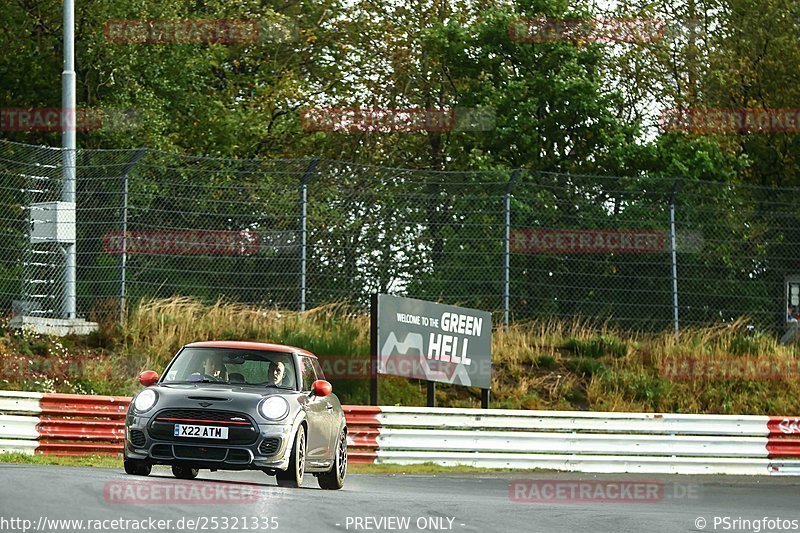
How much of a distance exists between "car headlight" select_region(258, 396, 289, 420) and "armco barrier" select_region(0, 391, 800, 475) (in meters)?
6.33

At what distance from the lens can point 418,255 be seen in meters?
25.7

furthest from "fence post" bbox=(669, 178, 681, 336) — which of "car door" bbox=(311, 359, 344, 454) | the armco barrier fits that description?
"car door" bbox=(311, 359, 344, 454)

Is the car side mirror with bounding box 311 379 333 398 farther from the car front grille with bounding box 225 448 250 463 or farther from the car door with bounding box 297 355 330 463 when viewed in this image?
the car front grille with bounding box 225 448 250 463

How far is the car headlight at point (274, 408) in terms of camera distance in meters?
13.2

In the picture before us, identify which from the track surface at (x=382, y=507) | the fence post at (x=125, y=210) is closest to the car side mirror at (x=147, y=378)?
the track surface at (x=382, y=507)

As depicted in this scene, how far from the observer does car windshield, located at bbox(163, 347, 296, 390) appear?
14023 mm

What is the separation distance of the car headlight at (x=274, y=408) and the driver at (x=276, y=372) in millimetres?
637

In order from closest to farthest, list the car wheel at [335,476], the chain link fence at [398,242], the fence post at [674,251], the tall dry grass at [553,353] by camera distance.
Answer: the car wheel at [335,476] → the chain link fence at [398,242] → the tall dry grass at [553,353] → the fence post at [674,251]

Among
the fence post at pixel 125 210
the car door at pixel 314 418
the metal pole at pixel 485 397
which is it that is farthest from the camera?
the metal pole at pixel 485 397

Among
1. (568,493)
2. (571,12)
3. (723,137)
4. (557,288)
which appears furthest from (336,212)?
(723,137)

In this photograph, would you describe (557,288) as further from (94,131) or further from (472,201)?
(94,131)

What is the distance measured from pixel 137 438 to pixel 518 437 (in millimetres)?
8655

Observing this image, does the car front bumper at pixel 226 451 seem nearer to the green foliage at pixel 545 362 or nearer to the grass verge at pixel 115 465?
the grass verge at pixel 115 465

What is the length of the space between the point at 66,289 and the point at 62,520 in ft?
44.6
